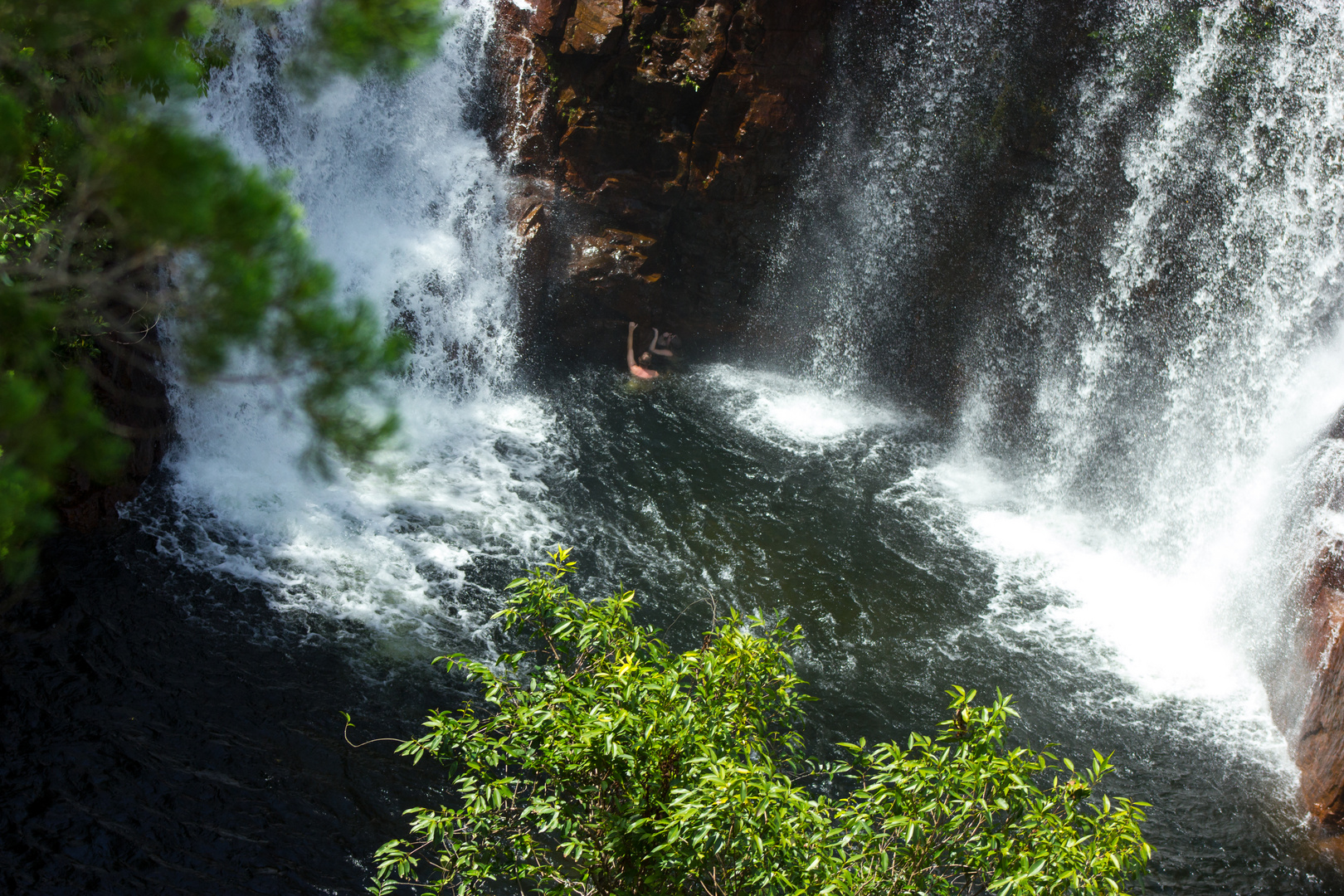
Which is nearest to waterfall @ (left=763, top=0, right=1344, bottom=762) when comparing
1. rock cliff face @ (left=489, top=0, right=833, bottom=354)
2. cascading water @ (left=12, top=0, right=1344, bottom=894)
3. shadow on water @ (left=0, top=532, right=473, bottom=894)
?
cascading water @ (left=12, top=0, right=1344, bottom=894)

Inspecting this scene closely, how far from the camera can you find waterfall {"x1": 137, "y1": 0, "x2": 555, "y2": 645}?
32.9 ft

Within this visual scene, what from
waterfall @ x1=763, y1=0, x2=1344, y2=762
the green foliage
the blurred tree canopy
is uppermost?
waterfall @ x1=763, y1=0, x2=1344, y2=762

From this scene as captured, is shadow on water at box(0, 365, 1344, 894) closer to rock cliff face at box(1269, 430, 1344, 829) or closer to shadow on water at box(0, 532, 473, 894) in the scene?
shadow on water at box(0, 532, 473, 894)

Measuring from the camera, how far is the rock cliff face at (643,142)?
14266 mm

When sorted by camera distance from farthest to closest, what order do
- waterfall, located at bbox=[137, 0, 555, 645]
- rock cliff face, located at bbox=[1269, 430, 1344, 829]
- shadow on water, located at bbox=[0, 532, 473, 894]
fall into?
waterfall, located at bbox=[137, 0, 555, 645]
rock cliff face, located at bbox=[1269, 430, 1344, 829]
shadow on water, located at bbox=[0, 532, 473, 894]

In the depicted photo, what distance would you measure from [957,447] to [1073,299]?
2949 mm

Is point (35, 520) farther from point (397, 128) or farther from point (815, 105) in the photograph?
point (815, 105)

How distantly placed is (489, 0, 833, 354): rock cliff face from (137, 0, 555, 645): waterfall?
2.30 feet

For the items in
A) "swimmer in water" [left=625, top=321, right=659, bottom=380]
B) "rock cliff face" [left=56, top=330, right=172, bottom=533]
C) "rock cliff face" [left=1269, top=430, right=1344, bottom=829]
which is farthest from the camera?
"swimmer in water" [left=625, top=321, right=659, bottom=380]

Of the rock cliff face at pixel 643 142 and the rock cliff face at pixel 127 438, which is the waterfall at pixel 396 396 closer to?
the rock cliff face at pixel 127 438

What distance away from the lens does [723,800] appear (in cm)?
347

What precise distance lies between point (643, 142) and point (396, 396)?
790 cm

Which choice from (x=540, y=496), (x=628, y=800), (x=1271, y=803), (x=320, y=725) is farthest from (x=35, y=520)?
(x=1271, y=803)

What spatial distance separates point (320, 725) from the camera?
7.99m
